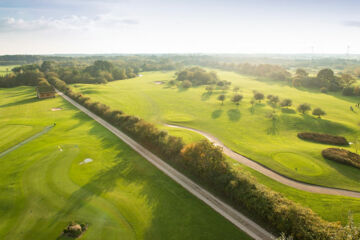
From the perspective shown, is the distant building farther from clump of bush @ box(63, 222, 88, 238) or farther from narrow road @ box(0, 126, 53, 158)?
clump of bush @ box(63, 222, 88, 238)

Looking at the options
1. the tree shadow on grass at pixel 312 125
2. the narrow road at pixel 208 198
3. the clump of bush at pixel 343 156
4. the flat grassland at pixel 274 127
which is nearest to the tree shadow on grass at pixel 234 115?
the flat grassland at pixel 274 127

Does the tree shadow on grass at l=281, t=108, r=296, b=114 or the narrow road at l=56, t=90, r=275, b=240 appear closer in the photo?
the narrow road at l=56, t=90, r=275, b=240

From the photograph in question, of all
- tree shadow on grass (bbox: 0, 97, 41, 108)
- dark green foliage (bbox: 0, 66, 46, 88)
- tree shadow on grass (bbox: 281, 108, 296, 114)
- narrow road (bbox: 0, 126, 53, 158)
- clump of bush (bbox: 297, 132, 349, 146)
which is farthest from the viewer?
dark green foliage (bbox: 0, 66, 46, 88)

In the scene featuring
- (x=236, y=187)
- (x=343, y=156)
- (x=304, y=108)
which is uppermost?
(x=304, y=108)

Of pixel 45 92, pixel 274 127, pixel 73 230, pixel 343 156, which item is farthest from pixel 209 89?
pixel 73 230

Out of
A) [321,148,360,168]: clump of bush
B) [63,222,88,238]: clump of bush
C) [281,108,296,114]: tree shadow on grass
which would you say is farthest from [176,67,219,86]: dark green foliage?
[63,222,88,238]: clump of bush

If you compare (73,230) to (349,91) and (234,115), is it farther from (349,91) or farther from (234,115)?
(349,91)

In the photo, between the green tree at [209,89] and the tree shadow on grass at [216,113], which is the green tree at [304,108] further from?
the green tree at [209,89]
